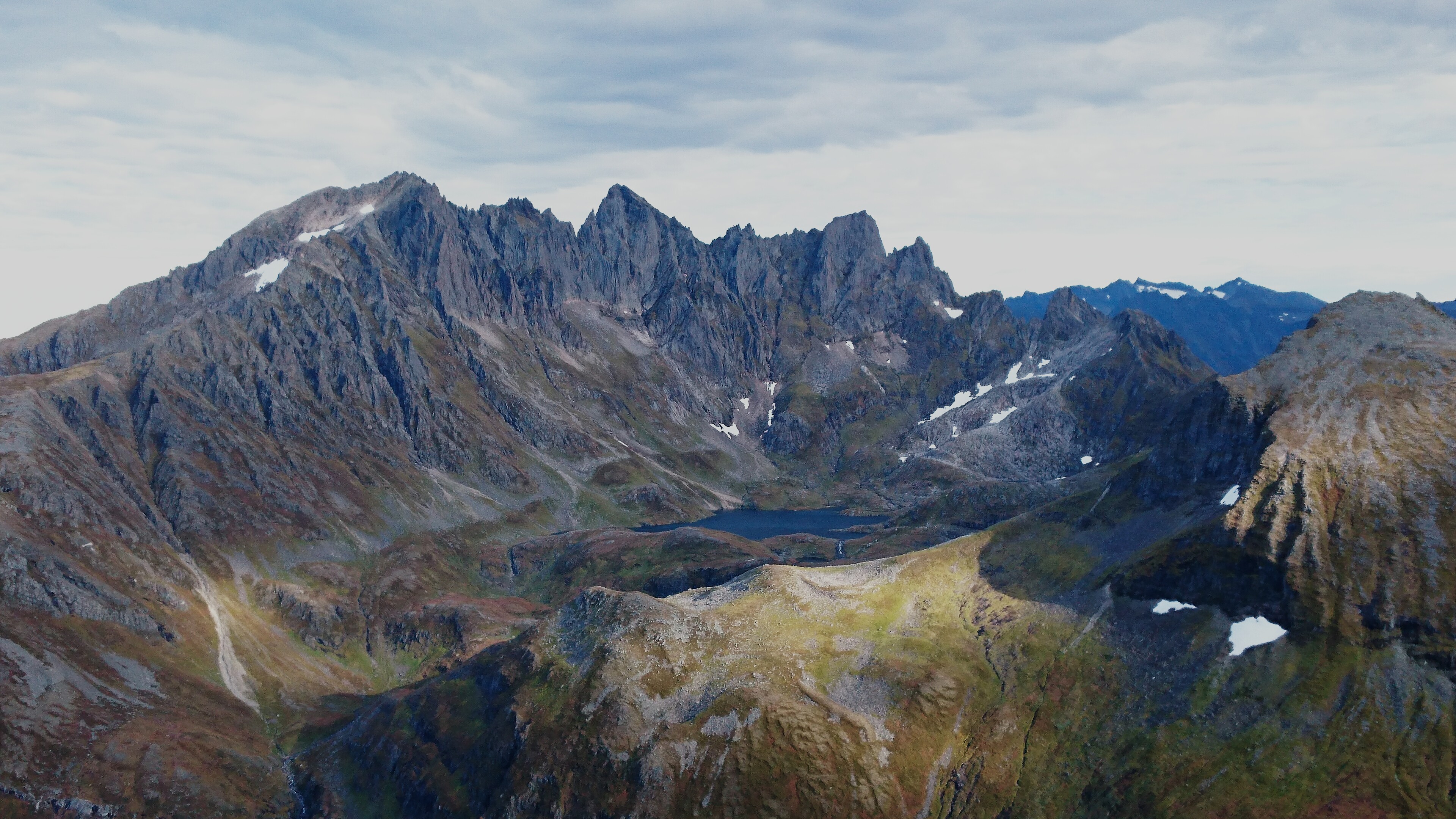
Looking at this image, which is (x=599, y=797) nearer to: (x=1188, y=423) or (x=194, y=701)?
(x=194, y=701)

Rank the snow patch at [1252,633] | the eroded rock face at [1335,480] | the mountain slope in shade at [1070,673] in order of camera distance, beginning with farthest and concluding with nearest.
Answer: the snow patch at [1252,633] < the eroded rock face at [1335,480] < the mountain slope in shade at [1070,673]

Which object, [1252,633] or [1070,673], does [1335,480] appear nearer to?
[1252,633]

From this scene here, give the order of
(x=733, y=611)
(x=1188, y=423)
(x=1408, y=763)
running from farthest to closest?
(x=1188, y=423) < (x=733, y=611) < (x=1408, y=763)

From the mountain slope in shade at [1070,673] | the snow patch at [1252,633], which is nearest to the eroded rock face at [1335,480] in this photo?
the mountain slope in shade at [1070,673]

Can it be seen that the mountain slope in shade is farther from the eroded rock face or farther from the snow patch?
the snow patch

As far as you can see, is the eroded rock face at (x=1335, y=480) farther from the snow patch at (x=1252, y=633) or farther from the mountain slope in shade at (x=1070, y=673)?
the snow patch at (x=1252, y=633)

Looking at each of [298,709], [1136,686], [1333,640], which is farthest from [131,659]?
[1333,640]

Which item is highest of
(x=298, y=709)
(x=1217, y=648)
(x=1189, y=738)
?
(x=1217, y=648)
